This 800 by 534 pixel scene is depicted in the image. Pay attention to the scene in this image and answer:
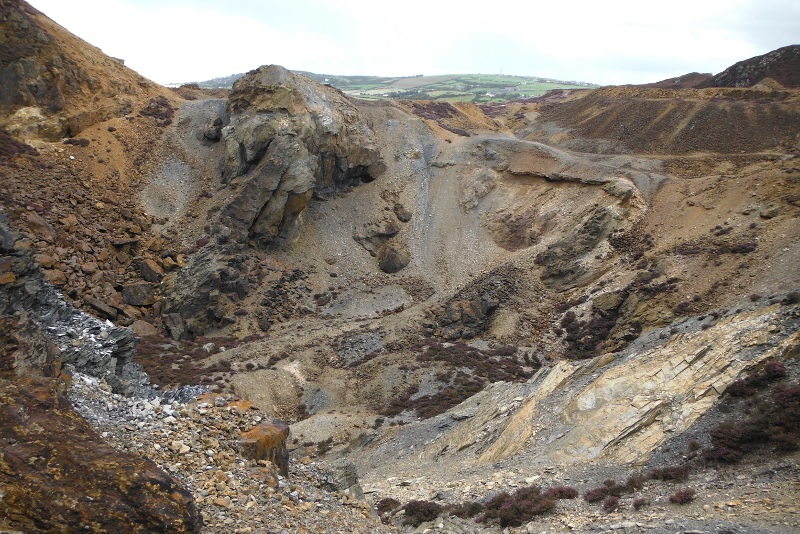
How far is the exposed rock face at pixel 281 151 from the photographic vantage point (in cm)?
4784

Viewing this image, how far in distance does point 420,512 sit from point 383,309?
29.0 meters

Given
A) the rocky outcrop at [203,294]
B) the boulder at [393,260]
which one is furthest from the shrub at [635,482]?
the boulder at [393,260]

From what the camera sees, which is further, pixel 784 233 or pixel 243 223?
pixel 243 223

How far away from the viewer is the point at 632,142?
2394 inches

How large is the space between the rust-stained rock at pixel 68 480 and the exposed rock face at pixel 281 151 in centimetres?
3788

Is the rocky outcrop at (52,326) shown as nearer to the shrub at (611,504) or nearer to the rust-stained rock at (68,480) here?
the rust-stained rock at (68,480)

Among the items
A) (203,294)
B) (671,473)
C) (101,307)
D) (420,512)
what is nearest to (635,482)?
(671,473)

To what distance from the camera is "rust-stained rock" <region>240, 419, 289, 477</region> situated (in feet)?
45.4

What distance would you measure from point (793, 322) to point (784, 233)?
1873 cm

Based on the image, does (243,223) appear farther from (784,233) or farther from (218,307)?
(784,233)

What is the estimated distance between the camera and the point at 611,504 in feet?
49.5

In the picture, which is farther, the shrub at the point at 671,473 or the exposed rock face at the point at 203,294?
the exposed rock face at the point at 203,294

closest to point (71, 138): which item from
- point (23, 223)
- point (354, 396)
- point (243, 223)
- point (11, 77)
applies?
point (11, 77)

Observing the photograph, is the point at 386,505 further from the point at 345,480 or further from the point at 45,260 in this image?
the point at 45,260
